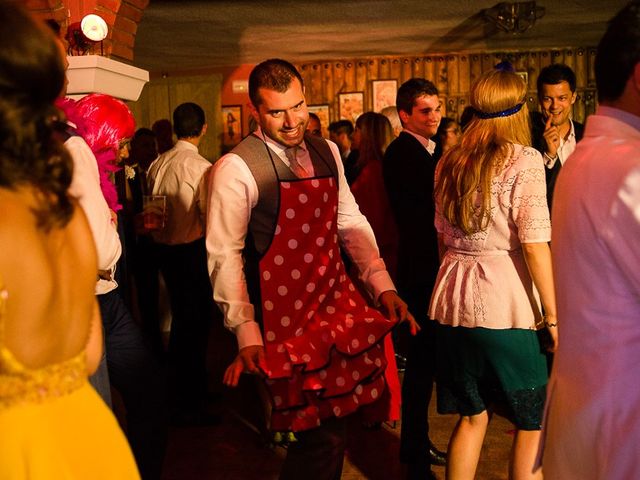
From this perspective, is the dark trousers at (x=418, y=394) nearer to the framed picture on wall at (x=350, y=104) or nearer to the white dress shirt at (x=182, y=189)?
the white dress shirt at (x=182, y=189)

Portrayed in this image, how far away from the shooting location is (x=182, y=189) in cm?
447

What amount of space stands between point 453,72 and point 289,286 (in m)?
7.99

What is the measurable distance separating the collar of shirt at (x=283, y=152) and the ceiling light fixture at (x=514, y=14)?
491 centimetres

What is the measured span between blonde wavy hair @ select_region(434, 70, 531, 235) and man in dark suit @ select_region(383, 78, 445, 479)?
738mm

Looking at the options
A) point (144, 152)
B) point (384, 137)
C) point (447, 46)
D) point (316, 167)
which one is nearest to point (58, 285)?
point (316, 167)

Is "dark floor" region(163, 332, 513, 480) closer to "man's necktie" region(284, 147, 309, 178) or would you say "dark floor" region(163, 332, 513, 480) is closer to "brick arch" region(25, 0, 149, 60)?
"man's necktie" region(284, 147, 309, 178)

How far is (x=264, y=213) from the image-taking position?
237 cm

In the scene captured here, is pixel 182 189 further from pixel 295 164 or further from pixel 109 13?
pixel 295 164

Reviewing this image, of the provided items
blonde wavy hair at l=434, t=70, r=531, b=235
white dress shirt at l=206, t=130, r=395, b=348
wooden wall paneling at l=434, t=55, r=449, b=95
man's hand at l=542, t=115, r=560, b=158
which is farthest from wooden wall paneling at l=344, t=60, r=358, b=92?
white dress shirt at l=206, t=130, r=395, b=348

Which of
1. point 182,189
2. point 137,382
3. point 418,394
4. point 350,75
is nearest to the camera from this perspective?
point 137,382

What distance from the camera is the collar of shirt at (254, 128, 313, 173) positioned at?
7.95 feet

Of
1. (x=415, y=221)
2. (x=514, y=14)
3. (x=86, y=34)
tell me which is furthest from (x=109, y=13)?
(x=514, y=14)

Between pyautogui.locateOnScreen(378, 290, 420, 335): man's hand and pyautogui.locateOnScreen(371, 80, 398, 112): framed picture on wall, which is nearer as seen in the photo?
pyautogui.locateOnScreen(378, 290, 420, 335): man's hand

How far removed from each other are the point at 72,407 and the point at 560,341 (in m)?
0.88
